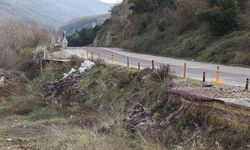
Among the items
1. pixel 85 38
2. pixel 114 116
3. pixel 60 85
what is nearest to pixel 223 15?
pixel 60 85

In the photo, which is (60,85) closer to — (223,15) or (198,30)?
(223,15)

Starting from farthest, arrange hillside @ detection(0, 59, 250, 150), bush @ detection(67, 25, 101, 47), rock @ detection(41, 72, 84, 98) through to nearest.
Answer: bush @ detection(67, 25, 101, 47) < rock @ detection(41, 72, 84, 98) < hillside @ detection(0, 59, 250, 150)

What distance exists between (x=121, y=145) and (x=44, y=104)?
1643 cm

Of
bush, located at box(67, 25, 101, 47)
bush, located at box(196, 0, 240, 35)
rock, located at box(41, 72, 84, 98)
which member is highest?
bush, located at box(196, 0, 240, 35)

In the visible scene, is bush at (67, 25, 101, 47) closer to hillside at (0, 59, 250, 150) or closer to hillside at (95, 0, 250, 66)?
hillside at (95, 0, 250, 66)

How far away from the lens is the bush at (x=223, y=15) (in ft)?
114

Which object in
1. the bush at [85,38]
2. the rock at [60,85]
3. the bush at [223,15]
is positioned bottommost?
the rock at [60,85]

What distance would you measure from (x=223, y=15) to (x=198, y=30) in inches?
225

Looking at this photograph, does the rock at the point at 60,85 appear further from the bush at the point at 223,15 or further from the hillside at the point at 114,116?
the bush at the point at 223,15

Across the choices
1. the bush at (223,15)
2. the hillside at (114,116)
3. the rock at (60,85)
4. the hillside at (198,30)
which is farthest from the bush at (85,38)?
the rock at (60,85)

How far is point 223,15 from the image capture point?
35031mm

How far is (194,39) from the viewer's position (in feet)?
127


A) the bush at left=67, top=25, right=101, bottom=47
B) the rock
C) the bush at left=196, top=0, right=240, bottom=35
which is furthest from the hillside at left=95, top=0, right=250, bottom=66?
the bush at left=67, top=25, right=101, bottom=47

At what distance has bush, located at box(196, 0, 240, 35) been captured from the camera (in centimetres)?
3488
